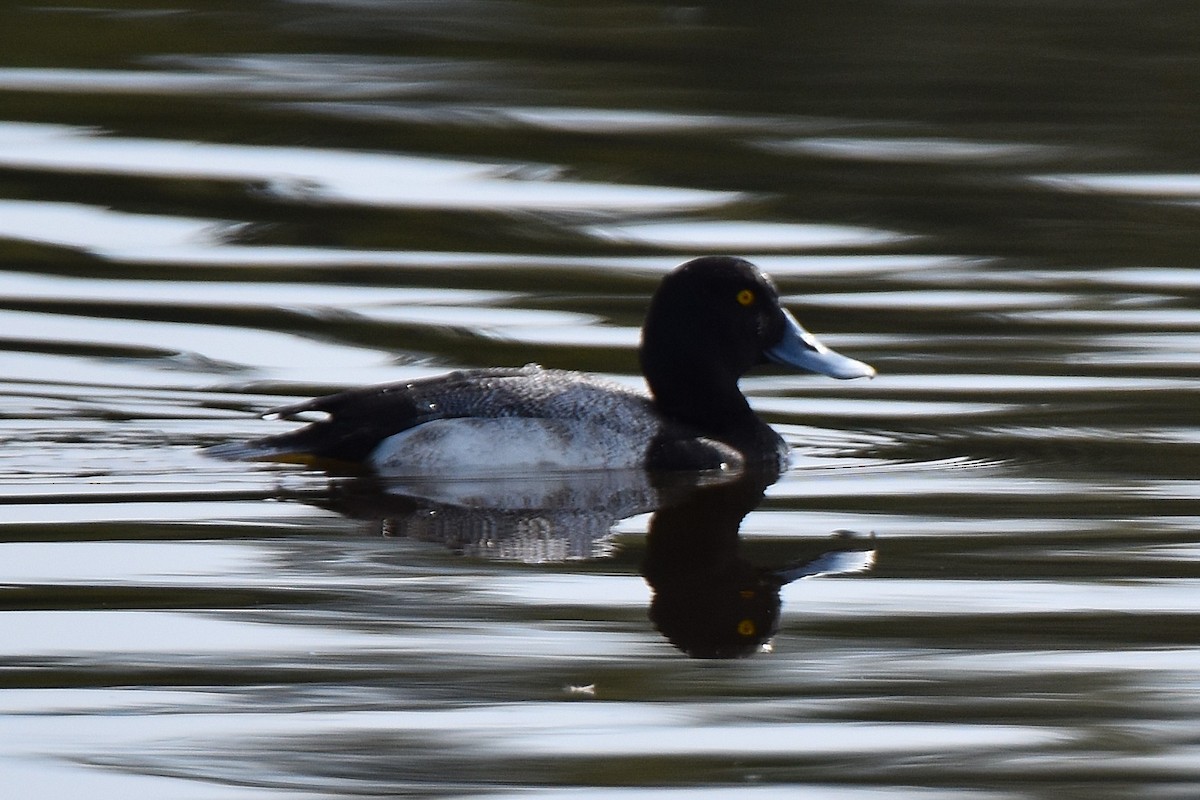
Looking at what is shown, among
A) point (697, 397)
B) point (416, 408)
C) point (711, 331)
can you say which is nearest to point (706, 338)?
point (711, 331)

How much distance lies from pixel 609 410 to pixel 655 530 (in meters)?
1.20

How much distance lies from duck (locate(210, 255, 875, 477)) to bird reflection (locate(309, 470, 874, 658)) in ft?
0.35

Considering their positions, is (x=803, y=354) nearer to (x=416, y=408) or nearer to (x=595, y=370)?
(x=595, y=370)

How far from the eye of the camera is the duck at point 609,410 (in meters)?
7.62

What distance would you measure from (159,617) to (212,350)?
438 cm

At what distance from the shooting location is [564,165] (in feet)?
44.8

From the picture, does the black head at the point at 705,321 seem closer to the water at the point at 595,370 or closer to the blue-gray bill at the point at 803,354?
the blue-gray bill at the point at 803,354

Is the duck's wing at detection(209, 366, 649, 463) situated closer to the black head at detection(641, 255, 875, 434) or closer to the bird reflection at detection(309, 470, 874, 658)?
the bird reflection at detection(309, 470, 874, 658)

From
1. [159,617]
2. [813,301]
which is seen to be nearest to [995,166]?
[813,301]

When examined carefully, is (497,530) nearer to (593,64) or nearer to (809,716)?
(809,716)

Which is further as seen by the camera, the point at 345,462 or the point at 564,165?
the point at 564,165

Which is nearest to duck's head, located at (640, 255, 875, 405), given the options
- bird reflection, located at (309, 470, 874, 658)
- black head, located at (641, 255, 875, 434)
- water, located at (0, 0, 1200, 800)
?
black head, located at (641, 255, 875, 434)

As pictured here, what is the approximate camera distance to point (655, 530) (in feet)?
22.1

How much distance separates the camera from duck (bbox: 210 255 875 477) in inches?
300
